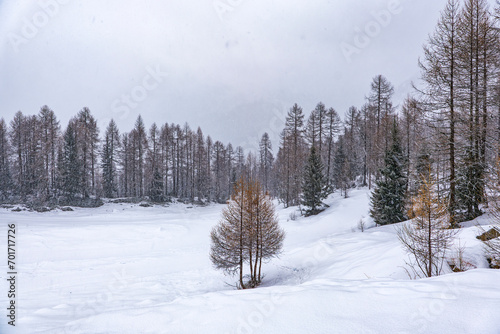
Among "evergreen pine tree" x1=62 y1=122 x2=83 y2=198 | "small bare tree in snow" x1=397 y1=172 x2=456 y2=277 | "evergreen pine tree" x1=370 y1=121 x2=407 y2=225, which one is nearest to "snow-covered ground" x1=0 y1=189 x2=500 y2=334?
"small bare tree in snow" x1=397 y1=172 x2=456 y2=277

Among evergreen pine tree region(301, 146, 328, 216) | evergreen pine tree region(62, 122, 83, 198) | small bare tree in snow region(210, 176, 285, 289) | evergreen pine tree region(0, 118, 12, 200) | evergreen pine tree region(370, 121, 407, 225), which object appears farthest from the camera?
evergreen pine tree region(62, 122, 83, 198)

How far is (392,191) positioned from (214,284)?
15.2 metres

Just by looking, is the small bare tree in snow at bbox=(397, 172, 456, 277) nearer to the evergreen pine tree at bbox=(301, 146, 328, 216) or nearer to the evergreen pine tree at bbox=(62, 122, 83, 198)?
the evergreen pine tree at bbox=(301, 146, 328, 216)

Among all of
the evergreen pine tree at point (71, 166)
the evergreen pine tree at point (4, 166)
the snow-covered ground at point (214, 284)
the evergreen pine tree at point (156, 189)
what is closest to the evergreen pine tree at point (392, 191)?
the snow-covered ground at point (214, 284)

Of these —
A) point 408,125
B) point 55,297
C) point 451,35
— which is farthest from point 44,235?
point 408,125

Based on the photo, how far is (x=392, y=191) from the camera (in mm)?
16766

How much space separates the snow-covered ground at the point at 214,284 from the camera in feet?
11.1

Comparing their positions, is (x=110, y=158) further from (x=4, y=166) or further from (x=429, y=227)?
(x=429, y=227)

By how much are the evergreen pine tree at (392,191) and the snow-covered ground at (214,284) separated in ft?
7.43

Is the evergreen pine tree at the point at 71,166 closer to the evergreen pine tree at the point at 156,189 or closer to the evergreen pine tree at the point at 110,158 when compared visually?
the evergreen pine tree at the point at 110,158

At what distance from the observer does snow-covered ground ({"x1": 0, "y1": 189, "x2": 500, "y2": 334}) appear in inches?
133

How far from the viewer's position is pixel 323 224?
69.7ft

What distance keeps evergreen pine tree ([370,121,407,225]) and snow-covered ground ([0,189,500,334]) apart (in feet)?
7.43

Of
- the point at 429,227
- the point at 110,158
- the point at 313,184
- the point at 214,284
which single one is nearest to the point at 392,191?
the point at 313,184
